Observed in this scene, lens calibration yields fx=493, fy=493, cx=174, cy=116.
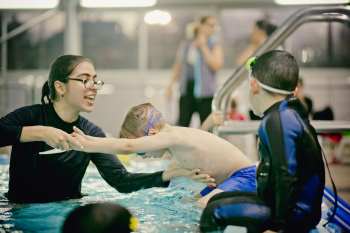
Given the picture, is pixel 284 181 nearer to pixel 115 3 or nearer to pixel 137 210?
pixel 137 210

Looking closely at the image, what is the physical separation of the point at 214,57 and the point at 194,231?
3.98 meters

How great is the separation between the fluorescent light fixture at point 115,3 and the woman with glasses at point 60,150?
12.3 feet

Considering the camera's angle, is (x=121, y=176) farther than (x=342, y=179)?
No

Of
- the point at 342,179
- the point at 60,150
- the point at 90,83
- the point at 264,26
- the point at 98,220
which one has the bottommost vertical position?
the point at 342,179

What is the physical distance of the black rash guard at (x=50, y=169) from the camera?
11.0 ft

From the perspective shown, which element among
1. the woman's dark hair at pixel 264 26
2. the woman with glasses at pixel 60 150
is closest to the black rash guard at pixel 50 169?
the woman with glasses at pixel 60 150

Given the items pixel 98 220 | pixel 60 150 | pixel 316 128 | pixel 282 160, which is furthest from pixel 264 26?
pixel 98 220

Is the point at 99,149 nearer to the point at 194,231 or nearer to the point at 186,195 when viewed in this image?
the point at 194,231

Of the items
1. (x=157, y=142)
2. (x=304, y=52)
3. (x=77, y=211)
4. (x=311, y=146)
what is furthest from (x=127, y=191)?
(x=304, y=52)

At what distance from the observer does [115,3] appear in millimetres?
7172

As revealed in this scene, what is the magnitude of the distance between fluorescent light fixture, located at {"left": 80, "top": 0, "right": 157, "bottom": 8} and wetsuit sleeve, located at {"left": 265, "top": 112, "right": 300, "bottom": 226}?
17.1ft

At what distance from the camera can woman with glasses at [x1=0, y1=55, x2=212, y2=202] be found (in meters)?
3.33

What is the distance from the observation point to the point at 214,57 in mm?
6484

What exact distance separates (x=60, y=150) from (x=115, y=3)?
4231mm
